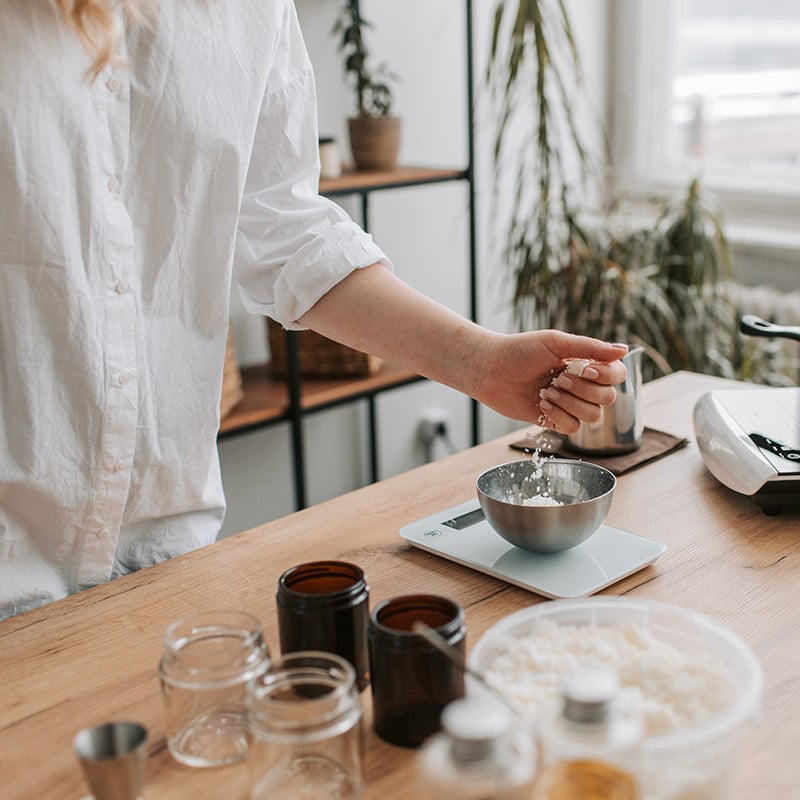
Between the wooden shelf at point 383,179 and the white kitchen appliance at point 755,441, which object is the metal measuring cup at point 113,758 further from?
the wooden shelf at point 383,179

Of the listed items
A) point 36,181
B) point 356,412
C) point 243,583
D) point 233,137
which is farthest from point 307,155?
point 356,412

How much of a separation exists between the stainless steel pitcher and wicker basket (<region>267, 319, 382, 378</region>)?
121 centimetres

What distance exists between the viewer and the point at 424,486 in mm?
1410

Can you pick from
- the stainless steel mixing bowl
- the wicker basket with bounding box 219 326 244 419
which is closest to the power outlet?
the wicker basket with bounding box 219 326 244 419

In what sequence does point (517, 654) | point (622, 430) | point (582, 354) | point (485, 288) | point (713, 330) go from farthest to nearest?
point (485, 288) < point (713, 330) < point (622, 430) < point (582, 354) < point (517, 654)

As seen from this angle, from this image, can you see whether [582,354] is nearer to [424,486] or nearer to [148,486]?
[424,486]

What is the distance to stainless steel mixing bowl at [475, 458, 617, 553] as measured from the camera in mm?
1096

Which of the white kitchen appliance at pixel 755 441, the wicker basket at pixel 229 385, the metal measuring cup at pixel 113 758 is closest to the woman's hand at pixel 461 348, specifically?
the white kitchen appliance at pixel 755 441

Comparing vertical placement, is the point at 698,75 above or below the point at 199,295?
above

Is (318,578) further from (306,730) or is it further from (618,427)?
(618,427)

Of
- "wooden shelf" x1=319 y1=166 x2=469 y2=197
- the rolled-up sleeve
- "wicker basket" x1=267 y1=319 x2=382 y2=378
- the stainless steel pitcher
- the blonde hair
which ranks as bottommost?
"wicker basket" x1=267 y1=319 x2=382 y2=378

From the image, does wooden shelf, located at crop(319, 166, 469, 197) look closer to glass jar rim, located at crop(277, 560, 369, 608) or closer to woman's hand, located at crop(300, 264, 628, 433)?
woman's hand, located at crop(300, 264, 628, 433)

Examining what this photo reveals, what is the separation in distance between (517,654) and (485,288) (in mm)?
2564

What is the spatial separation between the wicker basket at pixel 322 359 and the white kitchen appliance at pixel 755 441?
1.25 meters
